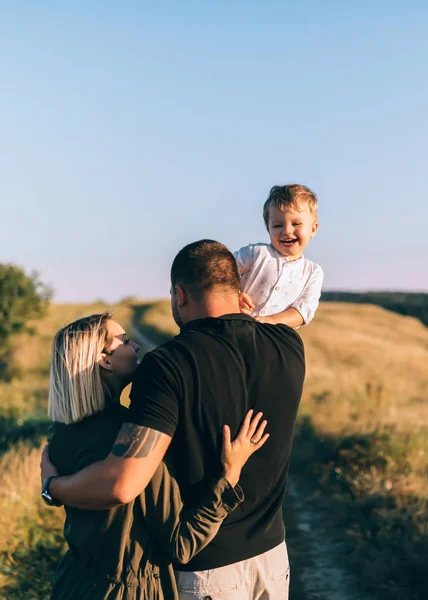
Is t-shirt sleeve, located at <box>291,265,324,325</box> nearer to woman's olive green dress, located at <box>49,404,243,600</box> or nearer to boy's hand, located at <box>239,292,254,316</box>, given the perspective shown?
boy's hand, located at <box>239,292,254,316</box>

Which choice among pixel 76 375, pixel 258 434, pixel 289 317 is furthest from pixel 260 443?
pixel 289 317

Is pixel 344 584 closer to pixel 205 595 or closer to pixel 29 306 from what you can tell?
pixel 205 595

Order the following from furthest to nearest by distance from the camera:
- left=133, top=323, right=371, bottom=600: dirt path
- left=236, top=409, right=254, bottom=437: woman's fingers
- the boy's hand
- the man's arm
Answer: left=133, top=323, right=371, bottom=600: dirt path
the boy's hand
left=236, top=409, right=254, bottom=437: woman's fingers
the man's arm

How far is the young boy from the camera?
455cm

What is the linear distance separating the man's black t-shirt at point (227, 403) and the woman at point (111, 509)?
0.08 meters

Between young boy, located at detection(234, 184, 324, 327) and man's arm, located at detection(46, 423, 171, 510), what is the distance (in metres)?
1.67

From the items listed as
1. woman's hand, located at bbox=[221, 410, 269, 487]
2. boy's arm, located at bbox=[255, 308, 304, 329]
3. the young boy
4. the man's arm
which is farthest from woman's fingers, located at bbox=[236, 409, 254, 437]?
the young boy

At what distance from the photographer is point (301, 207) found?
4590 mm

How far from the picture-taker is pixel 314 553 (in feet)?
28.5

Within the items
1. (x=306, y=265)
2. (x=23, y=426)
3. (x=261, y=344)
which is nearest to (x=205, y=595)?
(x=261, y=344)

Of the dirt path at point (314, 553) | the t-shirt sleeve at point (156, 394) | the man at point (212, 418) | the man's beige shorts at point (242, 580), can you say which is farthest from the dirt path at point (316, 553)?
the t-shirt sleeve at point (156, 394)

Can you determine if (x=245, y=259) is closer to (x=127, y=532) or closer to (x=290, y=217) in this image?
(x=290, y=217)

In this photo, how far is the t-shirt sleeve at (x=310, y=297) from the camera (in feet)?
14.8

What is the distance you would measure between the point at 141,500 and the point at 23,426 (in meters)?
14.0
